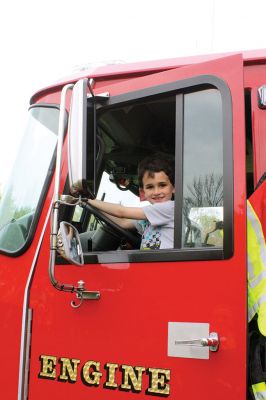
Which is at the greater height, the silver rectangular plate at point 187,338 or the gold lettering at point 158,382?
the silver rectangular plate at point 187,338

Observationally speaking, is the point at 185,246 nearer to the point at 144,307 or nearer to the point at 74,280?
the point at 144,307

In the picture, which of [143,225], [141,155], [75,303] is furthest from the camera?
[141,155]

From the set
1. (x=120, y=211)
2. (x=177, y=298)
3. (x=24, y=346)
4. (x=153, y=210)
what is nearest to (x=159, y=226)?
(x=153, y=210)

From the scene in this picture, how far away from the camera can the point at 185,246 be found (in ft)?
5.67

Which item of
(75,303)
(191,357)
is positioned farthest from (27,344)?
(191,357)

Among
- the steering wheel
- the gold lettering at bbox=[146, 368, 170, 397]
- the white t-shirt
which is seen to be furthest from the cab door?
the steering wheel

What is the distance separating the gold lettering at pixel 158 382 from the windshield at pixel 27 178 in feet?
2.57

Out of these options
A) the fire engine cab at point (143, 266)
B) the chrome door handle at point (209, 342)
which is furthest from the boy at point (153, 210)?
the chrome door handle at point (209, 342)

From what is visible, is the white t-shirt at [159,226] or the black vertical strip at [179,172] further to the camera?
the white t-shirt at [159,226]

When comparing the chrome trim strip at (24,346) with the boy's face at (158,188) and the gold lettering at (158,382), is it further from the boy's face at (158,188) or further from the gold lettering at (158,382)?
the boy's face at (158,188)

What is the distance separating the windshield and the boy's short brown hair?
463 mm

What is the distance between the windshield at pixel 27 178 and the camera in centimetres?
204

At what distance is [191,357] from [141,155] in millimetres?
1445

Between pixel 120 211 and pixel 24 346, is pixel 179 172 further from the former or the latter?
pixel 24 346
